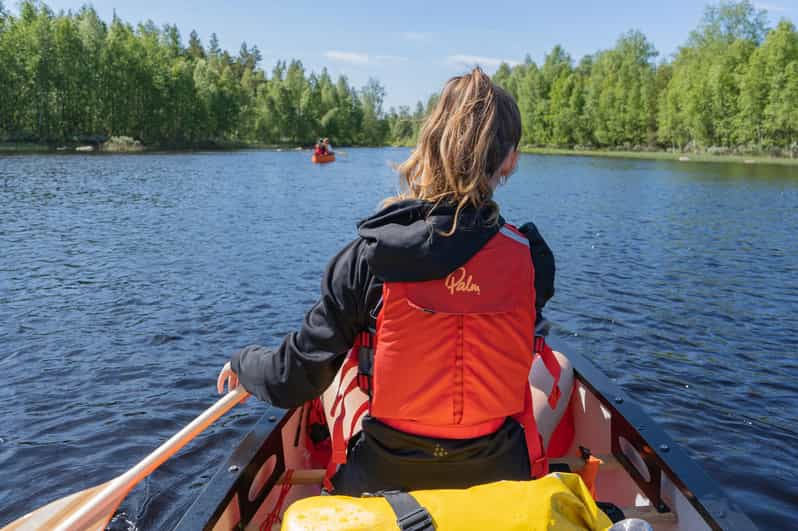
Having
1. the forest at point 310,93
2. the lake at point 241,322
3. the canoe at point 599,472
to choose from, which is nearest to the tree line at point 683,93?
the forest at point 310,93

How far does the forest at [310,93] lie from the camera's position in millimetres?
61312

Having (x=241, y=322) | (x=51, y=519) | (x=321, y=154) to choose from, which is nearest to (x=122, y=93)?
(x=321, y=154)

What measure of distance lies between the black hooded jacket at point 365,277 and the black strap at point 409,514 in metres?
0.56

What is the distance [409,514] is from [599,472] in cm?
223

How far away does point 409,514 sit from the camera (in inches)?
69.1

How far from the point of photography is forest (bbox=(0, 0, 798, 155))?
61.3 m

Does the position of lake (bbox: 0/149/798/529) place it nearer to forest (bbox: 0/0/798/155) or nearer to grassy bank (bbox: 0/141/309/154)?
grassy bank (bbox: 0/141/309/154)

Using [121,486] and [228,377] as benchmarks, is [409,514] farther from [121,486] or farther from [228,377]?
[121,486]

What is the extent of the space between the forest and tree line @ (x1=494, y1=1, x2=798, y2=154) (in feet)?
0.45

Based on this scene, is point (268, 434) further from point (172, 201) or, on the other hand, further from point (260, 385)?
point (172, 201)

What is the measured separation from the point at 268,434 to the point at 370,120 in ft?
430

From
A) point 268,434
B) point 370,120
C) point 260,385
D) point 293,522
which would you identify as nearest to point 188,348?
point 268,434

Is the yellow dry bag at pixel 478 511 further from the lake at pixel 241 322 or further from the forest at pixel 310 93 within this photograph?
the forest at pixel 310 93

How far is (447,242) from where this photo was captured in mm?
2014
